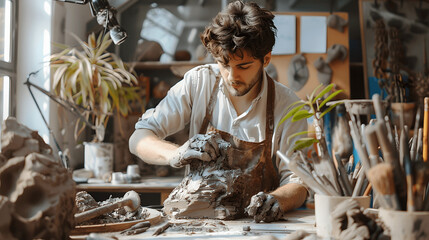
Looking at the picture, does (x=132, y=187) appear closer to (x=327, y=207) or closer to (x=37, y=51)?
(x=37, y=51)

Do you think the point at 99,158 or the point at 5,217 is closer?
the point at 5,217

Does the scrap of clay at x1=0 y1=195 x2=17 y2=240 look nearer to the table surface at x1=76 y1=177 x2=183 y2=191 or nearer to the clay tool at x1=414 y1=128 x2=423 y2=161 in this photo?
the clay tool at x1=414 y1=128 x2=423 y2=161

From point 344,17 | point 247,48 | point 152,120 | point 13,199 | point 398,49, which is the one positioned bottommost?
point 13,199

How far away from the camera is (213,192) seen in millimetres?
1641

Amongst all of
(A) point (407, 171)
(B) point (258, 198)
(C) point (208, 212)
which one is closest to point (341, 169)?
(A) point (407, 171)

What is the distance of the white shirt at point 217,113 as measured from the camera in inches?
82.4

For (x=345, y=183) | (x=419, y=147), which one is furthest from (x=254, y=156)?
(x=419, y=147)

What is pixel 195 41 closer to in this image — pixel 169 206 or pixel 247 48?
pixel 247 48

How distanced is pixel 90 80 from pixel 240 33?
1.88 metres

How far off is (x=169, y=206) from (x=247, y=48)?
73cm

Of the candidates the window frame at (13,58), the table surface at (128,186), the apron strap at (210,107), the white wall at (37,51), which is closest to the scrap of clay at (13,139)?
the apron strap at (210,107)

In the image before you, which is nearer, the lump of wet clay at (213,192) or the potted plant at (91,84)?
the lump of wet clay at (213,192)

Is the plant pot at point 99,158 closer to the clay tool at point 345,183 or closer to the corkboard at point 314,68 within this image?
the corkboard at point 314,68

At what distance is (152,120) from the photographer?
84.3 inches
